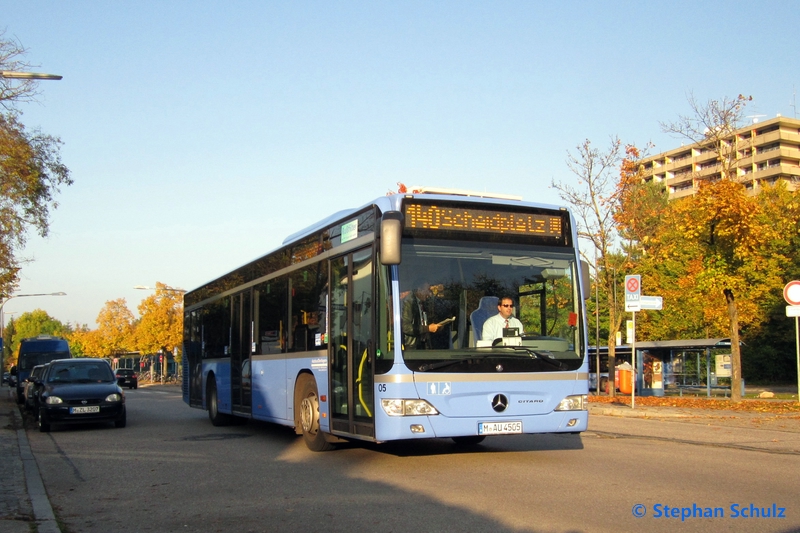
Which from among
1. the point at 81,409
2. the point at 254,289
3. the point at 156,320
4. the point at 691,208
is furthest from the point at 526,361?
the point at 156,320

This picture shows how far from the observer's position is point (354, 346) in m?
10.6

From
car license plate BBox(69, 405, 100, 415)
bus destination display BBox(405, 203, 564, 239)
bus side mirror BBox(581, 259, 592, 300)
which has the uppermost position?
bus destination display BBox(405, 203, 564, 239)

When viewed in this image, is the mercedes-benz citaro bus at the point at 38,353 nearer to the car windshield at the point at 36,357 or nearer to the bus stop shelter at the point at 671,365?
the car windshield at the point at 36,357

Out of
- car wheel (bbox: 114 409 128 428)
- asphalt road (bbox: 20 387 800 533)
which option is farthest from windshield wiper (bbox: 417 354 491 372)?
car wheel (bbox: 114 409 128 428)

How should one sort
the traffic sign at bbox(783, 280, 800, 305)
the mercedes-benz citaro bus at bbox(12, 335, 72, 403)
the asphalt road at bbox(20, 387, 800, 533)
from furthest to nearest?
the mercedes-benz citaro bus at bbox(12, 335, 72, 403) → the traffic sign at bbox(783, 280, 800, 305) → the asphalt road at bbox(20, 387, 800, 533)

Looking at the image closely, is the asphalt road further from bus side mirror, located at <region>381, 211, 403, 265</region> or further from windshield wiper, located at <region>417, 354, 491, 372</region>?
bus side mirror, located at <region>381, 211, 403, 265</region>

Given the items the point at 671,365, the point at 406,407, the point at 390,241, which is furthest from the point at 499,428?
the point at 671,365

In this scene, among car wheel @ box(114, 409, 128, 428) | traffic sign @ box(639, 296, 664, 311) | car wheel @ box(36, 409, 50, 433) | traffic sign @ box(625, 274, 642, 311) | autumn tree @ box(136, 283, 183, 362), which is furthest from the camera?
autumn tree @ box(136, 283, 183, 362)

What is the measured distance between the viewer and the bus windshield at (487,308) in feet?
32.0

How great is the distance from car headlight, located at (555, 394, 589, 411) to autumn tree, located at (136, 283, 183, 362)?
6869cm

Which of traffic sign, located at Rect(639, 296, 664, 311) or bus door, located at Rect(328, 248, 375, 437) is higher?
traffic sign, located at Rect(639, 296, 664, 311)

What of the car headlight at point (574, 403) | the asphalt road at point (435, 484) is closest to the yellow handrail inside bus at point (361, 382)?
the asphalt road at point (435, 484)

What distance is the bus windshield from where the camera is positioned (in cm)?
975

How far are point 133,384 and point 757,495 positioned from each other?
5804 centimetres
